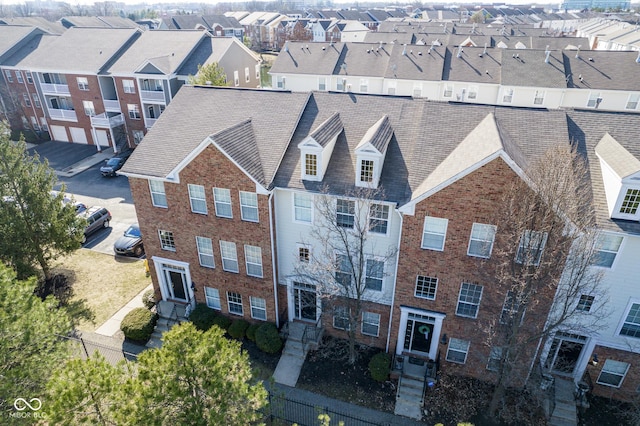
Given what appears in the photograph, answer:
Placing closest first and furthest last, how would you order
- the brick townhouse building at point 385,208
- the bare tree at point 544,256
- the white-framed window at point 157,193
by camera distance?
the bare tree at point 544,256, the brick townhouse building at point 385,208, the white-framed window at point 157,193

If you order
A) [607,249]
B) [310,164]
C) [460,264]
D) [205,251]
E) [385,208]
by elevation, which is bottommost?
[205,251]

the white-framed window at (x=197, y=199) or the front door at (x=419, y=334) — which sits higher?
the white-framed window at (x=197, y=199)

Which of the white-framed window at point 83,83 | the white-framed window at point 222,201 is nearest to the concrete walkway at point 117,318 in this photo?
the white-framed window at point 222,201

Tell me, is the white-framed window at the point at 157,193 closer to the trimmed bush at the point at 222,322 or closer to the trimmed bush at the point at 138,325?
the trimmed bush at the point at 138,325

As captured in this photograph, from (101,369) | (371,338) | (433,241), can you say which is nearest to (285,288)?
(371,338)

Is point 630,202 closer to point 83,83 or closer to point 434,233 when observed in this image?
point 434,233

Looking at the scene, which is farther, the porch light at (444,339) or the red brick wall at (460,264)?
the porch light at (444,339)

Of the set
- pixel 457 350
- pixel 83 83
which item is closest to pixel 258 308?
pixel 457 350
